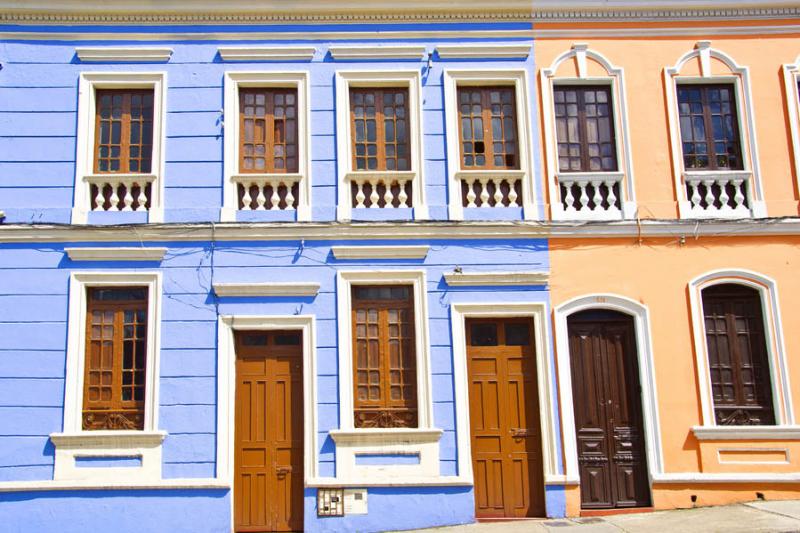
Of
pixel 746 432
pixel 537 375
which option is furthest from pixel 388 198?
pixel 746 432

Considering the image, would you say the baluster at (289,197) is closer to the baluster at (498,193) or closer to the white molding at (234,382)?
the white molding at (234,382)

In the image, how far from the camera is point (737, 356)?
1023 centimetres

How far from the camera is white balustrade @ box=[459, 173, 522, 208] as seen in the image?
34.2 feet

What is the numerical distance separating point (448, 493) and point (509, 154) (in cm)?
466

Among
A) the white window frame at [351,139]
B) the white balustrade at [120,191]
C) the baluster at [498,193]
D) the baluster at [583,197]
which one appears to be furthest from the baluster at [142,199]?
the baluster at [583,197]

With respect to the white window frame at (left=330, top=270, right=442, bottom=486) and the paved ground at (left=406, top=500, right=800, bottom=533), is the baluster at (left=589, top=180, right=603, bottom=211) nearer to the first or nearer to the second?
the white window frame at (left=330, top=270, right=442, bottom=486)

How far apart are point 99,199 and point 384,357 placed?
4.38 meters

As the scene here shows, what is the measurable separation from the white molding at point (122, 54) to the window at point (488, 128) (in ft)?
13.9

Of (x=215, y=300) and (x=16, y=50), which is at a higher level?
(x=16, y=50)

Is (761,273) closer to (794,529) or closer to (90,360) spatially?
(794,529)

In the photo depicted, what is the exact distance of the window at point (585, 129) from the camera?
35.1 ft

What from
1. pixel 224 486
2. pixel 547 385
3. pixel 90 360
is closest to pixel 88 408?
pixel 90 360

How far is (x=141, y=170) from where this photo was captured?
34.4 feet

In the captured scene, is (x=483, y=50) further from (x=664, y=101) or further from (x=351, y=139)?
Answer: (x=664, y=101)
